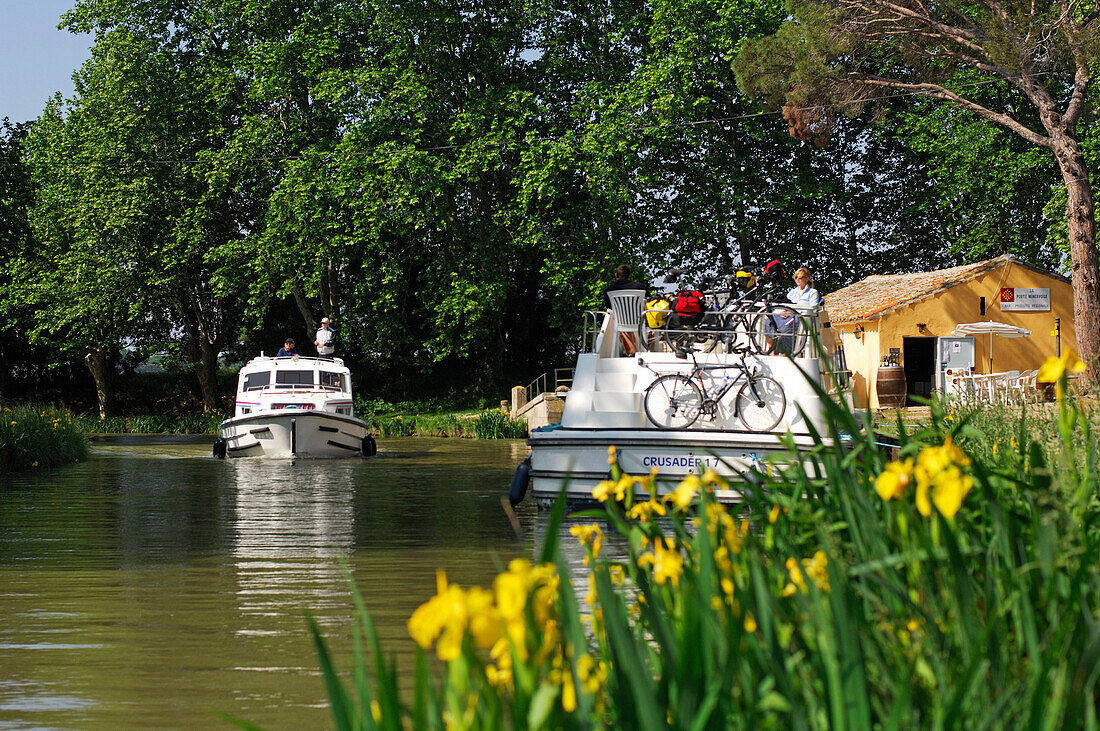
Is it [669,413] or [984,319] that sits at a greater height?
[984,319]

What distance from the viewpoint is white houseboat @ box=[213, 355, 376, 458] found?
2170 centimetres

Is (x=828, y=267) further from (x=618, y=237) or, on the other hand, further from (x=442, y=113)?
(x=442, y=113)

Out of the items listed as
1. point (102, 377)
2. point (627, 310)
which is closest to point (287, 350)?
point (627, 310)

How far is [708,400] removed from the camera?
11570 millimetres

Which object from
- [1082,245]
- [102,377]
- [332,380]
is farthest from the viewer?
[102,377]

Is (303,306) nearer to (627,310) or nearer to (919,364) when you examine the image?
(919,364)

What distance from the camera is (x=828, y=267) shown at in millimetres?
38594

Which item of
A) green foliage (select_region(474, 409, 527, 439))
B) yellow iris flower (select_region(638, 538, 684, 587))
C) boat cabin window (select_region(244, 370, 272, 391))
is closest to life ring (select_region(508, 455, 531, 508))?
yellow iris flower (select_region(638, 538, 684, 587))

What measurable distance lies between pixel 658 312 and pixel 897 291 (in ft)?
64.2

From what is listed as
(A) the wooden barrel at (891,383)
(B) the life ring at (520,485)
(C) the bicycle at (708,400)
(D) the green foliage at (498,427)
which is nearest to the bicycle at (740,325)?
(C) the bicycle at (708,400)

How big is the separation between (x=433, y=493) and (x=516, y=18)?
82.3ft

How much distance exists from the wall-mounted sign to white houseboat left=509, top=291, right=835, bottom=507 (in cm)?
1962

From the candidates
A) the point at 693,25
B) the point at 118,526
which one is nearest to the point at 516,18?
the point at 693,25

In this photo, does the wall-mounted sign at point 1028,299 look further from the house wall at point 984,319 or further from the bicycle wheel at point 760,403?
the bicycle wheel at point 760,403
